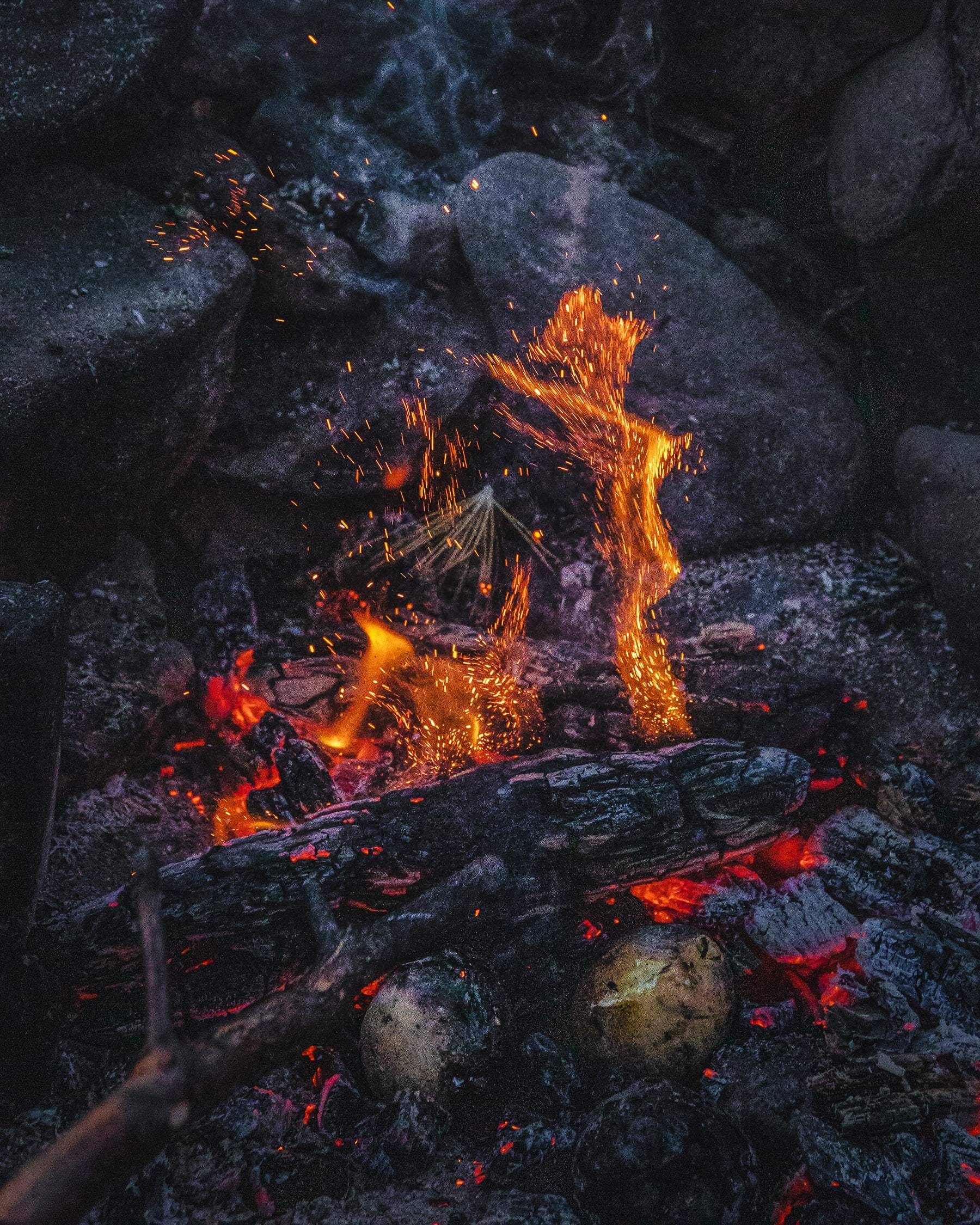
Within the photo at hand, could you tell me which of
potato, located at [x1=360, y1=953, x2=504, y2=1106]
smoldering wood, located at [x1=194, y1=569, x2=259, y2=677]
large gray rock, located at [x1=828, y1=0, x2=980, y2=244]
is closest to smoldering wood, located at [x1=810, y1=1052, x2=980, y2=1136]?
potato, located at [x1=360, y1=953, x2=504, y2=1106]

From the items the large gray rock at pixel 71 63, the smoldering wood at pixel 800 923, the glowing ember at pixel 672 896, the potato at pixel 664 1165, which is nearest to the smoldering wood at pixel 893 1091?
the potato at pixel 664 1165

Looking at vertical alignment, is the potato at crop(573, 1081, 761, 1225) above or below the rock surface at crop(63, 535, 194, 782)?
above

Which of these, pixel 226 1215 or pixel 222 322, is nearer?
pixel 226 1215

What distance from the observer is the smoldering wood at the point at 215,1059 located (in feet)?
4.85

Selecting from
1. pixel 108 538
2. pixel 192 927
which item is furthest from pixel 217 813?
pixel 108 538

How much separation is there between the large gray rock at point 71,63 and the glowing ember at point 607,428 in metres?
1.90

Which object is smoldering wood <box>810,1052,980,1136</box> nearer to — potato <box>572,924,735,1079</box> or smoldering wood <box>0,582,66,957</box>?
potato <box>572,924,735,1079</box>

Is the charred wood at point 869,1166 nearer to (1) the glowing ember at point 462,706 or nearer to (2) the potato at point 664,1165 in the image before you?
(2) the potato at point 664,1165

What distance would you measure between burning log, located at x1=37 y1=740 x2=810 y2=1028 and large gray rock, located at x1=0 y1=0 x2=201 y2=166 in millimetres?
2902

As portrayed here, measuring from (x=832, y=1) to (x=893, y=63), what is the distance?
0.38 m

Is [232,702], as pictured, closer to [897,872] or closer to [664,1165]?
[664,1165]

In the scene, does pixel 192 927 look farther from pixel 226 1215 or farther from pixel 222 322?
pixel 222 322

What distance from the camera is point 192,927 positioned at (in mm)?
2604

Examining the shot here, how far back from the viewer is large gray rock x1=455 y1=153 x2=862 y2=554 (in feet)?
12.8
